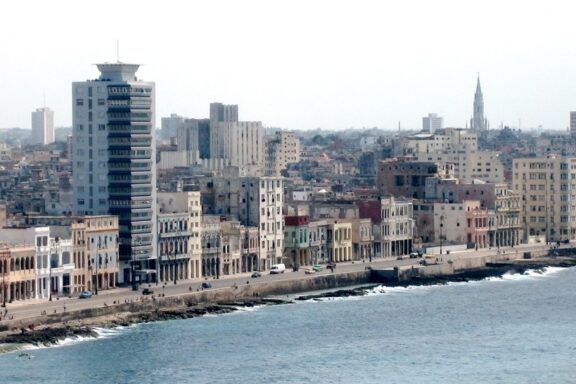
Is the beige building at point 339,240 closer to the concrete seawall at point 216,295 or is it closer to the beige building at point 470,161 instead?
the concrete seawall at point 216,295

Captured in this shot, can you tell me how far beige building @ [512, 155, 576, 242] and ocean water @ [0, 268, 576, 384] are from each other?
1299 inches

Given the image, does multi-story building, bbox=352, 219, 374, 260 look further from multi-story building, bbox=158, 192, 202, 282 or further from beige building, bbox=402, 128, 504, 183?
beige building, bbox=402, 128, 504, 183

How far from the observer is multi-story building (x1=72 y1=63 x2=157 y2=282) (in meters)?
101

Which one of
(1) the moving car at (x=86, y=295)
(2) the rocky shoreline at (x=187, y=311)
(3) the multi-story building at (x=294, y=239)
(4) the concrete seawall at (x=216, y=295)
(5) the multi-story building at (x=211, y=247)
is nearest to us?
(2) the rocky shoreline at (x=187, y=311)

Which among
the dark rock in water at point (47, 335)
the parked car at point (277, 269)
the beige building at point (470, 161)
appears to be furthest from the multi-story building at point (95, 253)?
the beige building at point (470, 161)

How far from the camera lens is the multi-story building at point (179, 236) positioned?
103312 mm

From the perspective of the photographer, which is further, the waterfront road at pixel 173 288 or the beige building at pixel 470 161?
the beige building at pixel 470 161

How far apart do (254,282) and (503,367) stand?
26.5m

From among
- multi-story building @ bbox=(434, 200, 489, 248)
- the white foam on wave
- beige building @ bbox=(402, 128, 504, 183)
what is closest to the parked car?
the white foam on wave

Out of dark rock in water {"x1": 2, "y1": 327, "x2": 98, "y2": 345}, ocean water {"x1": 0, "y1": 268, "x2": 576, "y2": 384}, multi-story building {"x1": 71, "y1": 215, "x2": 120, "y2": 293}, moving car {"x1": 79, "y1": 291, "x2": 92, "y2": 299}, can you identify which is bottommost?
ocean water {"x1": 0, "y1": 268, "x2": 576, "y2": 384}

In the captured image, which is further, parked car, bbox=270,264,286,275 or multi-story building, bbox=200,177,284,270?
multi-story building, bbox=200,177,284,270

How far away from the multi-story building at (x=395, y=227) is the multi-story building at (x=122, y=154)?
2329cm

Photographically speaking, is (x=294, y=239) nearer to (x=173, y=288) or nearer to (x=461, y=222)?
(x=173, y=288)

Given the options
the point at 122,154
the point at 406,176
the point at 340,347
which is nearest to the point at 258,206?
the point at 122,154
